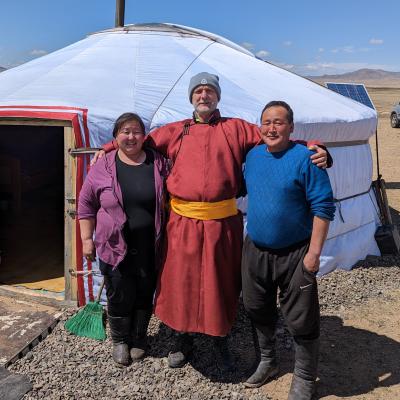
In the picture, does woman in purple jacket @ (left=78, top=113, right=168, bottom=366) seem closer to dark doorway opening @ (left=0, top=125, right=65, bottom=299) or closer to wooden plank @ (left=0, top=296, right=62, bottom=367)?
wooden plank @ (left=0, top=296, right=62, bottom=367)

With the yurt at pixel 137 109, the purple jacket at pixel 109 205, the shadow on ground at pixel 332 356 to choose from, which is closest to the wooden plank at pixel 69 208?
the yurt at pixel 137 109

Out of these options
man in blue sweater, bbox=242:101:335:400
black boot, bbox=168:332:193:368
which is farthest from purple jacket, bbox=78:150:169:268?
black boot, bbox=168:332:193:368

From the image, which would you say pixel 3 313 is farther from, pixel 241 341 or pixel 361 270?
pixel 361 270

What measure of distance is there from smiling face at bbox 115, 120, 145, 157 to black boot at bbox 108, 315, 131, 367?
1.07 meters

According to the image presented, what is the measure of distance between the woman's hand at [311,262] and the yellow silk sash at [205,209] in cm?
53

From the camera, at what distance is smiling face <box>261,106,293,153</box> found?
236cm

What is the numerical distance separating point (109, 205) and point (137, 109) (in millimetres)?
1276

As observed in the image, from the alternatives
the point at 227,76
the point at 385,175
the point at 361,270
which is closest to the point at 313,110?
the point at 227,76

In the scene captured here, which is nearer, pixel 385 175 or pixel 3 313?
pixel 3 313

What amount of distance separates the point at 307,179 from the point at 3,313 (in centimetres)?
266

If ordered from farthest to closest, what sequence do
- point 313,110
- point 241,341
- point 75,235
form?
point 313,110, point 75,235, point 241,341

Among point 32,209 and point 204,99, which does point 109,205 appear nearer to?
point 204,99

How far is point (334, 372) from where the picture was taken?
3.05m

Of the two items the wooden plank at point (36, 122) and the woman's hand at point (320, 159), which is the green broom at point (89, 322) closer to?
the wooden plank at point (36, 122)
